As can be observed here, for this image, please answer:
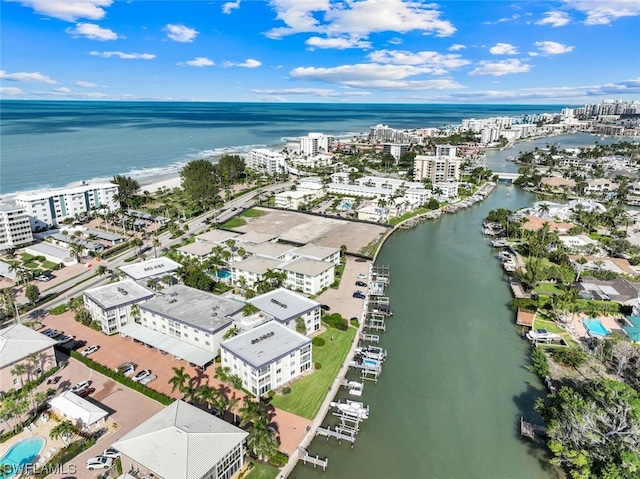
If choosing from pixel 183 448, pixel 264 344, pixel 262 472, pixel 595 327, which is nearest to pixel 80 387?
pixel 183 448

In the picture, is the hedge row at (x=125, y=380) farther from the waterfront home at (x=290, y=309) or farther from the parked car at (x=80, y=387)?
the waterfront home at (x=290, y=309)

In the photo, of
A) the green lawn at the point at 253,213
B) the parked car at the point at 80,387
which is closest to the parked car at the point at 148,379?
the parked car at the point at 80,387

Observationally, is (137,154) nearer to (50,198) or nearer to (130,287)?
(50,198)

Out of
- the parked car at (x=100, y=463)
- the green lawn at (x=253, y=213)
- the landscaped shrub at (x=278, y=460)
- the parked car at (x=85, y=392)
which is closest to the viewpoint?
the parked car at (x=100, y=463)

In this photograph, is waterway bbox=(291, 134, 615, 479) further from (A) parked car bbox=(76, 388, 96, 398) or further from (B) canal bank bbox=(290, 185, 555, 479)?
(A) parked car bbox=(76, 388, 96, 398)

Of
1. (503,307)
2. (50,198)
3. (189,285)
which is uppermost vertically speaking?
(50,198)

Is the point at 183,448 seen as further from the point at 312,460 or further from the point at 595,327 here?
the point at 595,327

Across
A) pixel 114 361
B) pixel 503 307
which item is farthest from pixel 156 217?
pixel 503 307
